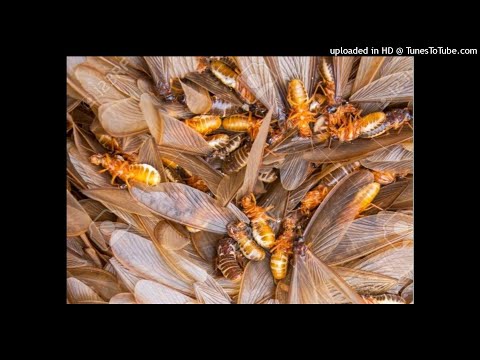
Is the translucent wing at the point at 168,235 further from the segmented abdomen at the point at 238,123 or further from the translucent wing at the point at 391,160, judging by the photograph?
the translucent wing at the point at 391,160

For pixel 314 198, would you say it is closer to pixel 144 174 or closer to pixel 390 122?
pixel 390 122

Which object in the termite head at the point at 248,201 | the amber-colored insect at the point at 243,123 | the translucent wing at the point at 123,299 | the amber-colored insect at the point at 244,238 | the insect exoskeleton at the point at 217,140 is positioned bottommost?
the translucent wing at the point at 123,299

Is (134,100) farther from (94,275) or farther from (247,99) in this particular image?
(94,275)

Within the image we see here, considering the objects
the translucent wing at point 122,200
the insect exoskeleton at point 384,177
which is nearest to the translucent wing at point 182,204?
the translucent wing at point 122,200

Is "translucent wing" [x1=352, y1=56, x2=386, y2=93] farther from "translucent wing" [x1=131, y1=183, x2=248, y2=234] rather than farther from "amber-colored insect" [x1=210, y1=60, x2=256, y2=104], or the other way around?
"translucent wing" [x1=131, y1=183, x2=248, y2=234]

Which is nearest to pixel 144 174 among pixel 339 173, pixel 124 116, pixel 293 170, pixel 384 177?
pixel 124 116

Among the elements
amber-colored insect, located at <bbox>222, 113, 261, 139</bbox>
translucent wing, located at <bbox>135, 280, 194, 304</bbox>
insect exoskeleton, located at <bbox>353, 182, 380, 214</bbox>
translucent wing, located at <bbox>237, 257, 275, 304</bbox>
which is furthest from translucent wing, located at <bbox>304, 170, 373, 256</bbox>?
translucent wing, located at <bbox>135, 280, 194, 304</bbox>
